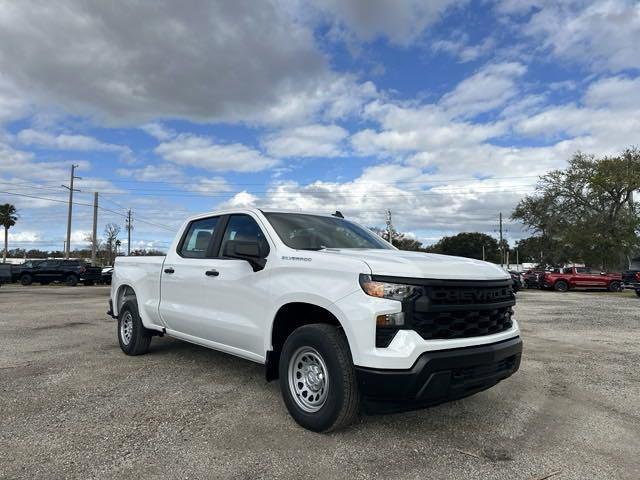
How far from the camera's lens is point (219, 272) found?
4898mm

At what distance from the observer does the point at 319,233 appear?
4934 mm

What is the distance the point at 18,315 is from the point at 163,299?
784 centimetres

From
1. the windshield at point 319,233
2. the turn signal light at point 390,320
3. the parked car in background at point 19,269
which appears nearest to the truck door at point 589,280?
the windshield at point 319,233

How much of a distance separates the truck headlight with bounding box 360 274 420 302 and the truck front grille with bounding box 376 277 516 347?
34 millimetres

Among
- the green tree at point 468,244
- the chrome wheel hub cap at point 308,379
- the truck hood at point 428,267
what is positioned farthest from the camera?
the green tree at point 468,244

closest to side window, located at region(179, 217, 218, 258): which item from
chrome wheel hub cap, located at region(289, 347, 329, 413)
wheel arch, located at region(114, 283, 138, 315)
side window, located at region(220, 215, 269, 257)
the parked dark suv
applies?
side window, located at region(220, 215, 269, 257)

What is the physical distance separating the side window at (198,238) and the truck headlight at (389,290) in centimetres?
243

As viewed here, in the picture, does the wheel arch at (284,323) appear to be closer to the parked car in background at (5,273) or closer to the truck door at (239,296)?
the truck door at (239,296)

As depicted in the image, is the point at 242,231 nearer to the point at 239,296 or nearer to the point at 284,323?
the point at 239,296

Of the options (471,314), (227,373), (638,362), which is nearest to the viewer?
(471,314)

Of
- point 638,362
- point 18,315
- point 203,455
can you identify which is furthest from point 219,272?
point 18,315

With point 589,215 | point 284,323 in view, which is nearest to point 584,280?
point 589,215

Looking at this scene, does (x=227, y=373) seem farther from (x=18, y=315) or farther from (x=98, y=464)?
(x=18, y=315)

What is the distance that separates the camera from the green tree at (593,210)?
4103 centimetres
